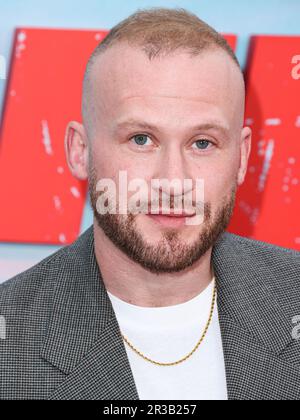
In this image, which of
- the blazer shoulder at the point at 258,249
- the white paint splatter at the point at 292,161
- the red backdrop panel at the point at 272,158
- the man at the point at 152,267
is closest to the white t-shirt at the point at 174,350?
the man at the point at 152,267

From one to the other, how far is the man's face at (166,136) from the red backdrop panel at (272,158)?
1984 mm

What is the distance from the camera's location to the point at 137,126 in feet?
8.25

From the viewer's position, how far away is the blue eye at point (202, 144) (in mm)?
2600

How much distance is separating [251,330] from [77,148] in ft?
3.65

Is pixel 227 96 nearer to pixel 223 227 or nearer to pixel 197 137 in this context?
pixel 197 137

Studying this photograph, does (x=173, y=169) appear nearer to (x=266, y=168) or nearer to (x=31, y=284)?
(x=31, y=284)

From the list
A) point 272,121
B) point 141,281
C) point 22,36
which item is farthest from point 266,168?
point 141,281

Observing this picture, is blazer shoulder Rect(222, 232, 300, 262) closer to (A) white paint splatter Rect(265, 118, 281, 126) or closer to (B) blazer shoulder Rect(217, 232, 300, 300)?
(B) blazer shoulder Rect(217, 232, 300, 300)

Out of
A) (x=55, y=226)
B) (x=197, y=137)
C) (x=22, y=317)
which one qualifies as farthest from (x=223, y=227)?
(x=55, y=226)

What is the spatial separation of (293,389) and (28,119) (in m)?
2.88

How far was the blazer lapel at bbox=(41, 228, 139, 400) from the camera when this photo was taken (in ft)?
8.24

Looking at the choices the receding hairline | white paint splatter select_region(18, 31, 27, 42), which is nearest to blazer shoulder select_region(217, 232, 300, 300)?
the receding hairline

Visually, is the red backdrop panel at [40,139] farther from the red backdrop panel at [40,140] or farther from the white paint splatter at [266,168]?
the white paint splatter at [266,168]
